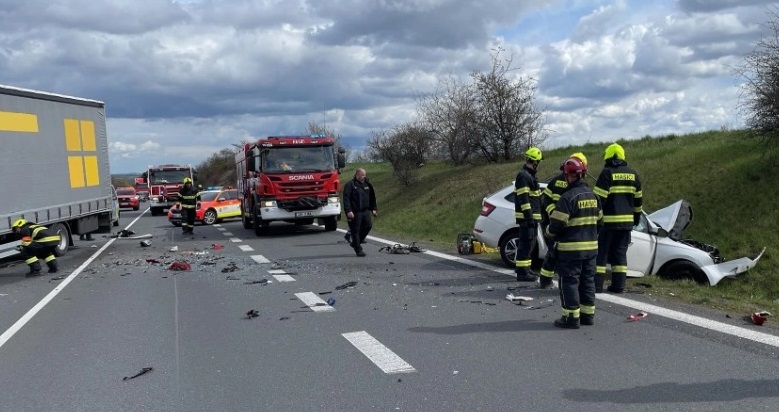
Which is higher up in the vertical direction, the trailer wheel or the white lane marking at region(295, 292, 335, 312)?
the trailer wheel

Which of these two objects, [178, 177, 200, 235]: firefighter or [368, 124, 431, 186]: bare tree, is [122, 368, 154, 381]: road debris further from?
[368, 124, 431, 186]: bare tree

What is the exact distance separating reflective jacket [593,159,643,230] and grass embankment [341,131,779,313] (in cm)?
113

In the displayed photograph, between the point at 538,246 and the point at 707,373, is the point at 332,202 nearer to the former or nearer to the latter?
the point at 538,246

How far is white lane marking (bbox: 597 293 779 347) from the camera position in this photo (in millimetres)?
6008

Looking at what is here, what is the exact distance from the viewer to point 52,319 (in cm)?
787

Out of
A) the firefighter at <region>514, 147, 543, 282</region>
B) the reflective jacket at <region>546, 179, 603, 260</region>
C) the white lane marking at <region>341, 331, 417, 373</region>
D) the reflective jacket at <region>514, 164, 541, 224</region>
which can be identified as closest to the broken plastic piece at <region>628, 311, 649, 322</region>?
the reflective jacket at <region>546, 179, 603, 260</region>

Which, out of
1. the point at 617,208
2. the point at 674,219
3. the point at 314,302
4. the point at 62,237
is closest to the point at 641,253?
the point at 674,219

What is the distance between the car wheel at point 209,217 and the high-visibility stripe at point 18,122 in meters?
12.8

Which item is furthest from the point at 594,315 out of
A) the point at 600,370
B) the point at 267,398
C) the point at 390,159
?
the point at 390,159

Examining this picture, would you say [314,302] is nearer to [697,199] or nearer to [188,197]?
[697,199]

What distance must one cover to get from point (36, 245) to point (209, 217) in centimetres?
1483

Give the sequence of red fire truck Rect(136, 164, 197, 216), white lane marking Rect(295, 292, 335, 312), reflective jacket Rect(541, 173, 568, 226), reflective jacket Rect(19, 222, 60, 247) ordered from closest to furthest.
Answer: white lane marking Rect(295, 292, 335, 312) < reflective jacket Rect(541, 173, 568, 226) < reflective jacket Rect(19, 222, 60, 247) < red fire truck Rect(136, 164, 197, 216)

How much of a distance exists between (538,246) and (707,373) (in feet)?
17.5

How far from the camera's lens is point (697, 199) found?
1566 cm
